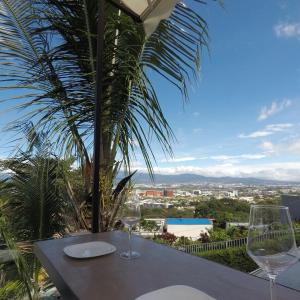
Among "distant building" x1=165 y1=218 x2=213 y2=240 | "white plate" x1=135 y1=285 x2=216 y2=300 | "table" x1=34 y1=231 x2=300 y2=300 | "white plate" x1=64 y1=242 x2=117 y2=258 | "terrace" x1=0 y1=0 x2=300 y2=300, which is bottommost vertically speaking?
"distant building" x1=165 y1=218 x2=213 y2=240

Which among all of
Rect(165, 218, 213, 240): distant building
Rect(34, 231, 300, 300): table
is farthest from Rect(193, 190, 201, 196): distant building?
Rect(34, 231, 300, 300): table

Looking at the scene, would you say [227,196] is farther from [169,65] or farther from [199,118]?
[199,118]

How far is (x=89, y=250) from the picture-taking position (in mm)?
858

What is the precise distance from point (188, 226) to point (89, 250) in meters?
2.78

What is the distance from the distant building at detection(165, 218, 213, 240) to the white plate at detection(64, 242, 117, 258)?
7.03 ft

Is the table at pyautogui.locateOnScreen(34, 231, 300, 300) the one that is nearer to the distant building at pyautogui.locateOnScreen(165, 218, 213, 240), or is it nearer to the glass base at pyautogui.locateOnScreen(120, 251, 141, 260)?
the glass base at pyautogui.locateOnScreen(120, 251, 141, 260)

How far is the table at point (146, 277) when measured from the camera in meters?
0.54

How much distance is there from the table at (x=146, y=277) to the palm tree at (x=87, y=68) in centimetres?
134

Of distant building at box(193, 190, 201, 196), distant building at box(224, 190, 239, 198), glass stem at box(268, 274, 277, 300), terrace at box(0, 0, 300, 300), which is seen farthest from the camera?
distant building at box(193, 190, 201, 196)

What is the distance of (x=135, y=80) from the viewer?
6.69 feet

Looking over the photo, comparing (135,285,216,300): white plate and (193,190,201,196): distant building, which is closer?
(135,285,216,300): white plate

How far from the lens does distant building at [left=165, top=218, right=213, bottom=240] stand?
3094 mm

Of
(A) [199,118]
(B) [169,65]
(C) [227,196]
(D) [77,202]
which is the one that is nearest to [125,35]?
(B) [169,65]

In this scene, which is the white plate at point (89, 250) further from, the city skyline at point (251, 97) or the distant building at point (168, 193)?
the city skyline at point (251, 97)
